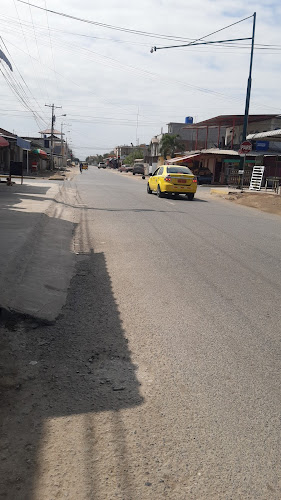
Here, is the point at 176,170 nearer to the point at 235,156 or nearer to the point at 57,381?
the point at 57,381

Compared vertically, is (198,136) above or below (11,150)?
above

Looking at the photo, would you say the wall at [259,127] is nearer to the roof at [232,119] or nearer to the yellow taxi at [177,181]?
the roof at [232,119]

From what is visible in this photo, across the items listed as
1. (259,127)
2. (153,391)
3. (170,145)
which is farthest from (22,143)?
(170,145)

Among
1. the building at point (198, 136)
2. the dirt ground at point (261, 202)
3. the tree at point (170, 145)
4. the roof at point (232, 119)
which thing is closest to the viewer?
the dirt ground at point (261, 202)

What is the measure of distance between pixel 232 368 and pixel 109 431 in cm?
136

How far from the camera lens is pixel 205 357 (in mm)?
4047

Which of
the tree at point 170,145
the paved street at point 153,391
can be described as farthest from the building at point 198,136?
the paved street at point 153,391

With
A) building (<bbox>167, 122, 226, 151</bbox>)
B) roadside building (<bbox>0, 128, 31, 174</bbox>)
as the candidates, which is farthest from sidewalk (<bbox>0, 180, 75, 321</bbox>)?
building (<bbox>167, 122, 226, 151</bbox>)

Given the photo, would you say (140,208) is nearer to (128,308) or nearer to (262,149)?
(128,308)

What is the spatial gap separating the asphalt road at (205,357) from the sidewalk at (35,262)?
77 centimetres

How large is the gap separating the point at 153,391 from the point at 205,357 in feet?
2.55

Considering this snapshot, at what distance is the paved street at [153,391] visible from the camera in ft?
8.24

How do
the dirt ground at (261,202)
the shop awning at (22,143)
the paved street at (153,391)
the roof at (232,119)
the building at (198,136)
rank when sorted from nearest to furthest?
the paved street at (153,391), the dirt ground at (261,202), the shop awning at (22,143), the roof at (232,119), the building at (198,136)

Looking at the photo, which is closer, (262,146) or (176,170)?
(176,170)
